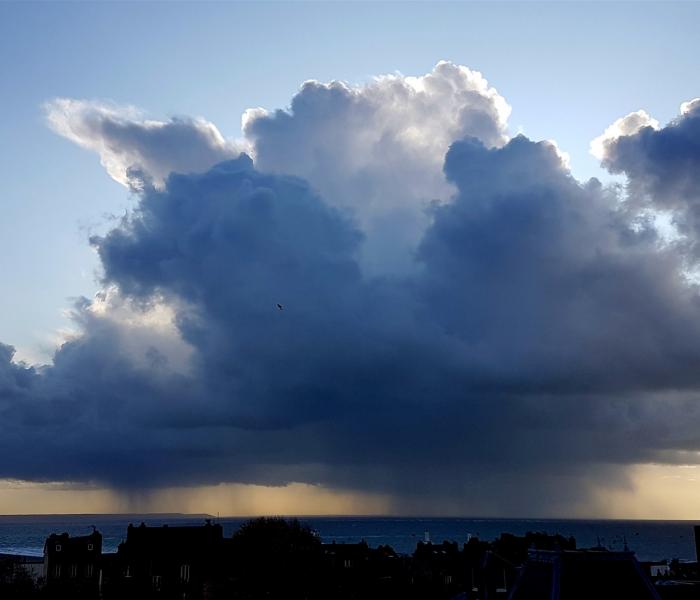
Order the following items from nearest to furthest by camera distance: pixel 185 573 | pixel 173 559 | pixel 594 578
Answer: pixel 594 578 < pixel 185 573 < pixel 173 559

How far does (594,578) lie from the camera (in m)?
38.8

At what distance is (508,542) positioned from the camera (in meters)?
118

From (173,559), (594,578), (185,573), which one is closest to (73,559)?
(173,559)

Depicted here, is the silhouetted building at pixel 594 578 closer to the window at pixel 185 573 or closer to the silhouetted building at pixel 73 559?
the window at pixel 185 573

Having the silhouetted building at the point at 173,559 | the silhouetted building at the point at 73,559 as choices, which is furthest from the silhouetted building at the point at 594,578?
the silhouetted building at the point at 73,559

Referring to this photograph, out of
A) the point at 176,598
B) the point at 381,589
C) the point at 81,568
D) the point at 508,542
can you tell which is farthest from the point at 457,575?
the point at 81,568

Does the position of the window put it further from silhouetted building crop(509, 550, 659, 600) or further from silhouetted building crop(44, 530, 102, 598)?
silhouetted building crop(509, 550, 659, 600)

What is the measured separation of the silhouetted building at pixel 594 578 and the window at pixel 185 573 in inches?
3108

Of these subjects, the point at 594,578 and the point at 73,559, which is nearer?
the point at 594,578

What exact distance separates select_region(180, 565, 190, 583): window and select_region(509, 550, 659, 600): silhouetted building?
7894 cm

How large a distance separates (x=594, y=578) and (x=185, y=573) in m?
81.8

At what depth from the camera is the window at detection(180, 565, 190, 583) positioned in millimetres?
109750

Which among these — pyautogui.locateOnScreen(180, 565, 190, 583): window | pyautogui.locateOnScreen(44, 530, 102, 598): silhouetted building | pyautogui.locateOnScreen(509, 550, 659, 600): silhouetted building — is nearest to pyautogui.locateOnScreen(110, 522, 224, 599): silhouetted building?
pyautogui.locateOnScreen(180, 565, 190, 583): window

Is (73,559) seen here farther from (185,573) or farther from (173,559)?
(185,573)
